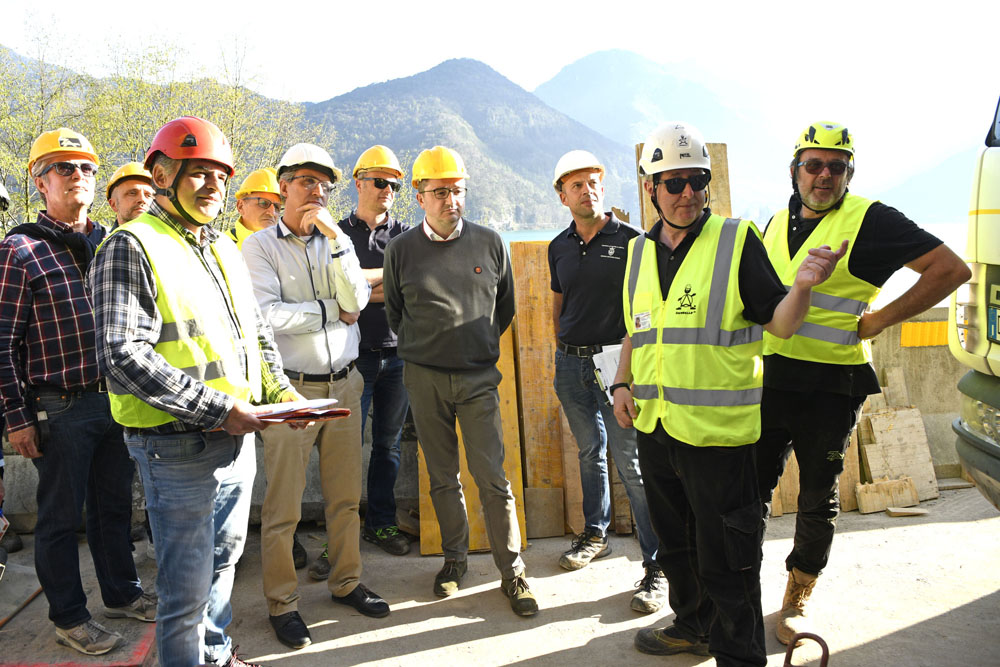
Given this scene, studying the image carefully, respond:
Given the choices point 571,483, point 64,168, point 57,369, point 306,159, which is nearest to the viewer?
point 57,369

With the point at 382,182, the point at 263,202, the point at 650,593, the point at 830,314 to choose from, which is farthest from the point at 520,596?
the point at 263,202

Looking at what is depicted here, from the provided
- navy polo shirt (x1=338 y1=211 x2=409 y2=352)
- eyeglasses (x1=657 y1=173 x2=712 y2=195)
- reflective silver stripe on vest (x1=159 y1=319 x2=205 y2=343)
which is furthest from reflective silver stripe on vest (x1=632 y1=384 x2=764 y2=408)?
navy polo shirt (x1=338 y1=211 x2=409 y2=352)

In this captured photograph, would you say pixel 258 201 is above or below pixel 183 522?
above

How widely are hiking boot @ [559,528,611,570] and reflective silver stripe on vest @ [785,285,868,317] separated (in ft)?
7.49

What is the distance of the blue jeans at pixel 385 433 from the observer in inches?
201

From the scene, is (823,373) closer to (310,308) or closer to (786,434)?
(786,434)

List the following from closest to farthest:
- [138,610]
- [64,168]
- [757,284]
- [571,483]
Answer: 1. [757,284]
2. [64,168]
3. [138,610]
4. [571,483]

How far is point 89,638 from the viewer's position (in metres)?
3.79

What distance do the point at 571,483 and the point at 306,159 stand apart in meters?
2.98

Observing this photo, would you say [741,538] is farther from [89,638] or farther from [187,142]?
[89,638]

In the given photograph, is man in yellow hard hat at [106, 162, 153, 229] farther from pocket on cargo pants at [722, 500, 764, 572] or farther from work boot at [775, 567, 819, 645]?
work boot at [775, 567, 819, 645]

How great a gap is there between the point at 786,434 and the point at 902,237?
109 cm

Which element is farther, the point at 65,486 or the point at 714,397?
the point at 65,486

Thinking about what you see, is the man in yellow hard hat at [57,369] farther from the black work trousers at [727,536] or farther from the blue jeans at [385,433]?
the black work trousers at [727,536]
